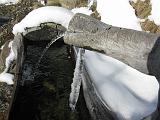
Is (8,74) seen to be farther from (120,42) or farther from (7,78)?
(120,42)

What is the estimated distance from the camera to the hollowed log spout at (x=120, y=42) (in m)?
4.16

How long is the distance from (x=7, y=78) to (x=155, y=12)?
4.39m

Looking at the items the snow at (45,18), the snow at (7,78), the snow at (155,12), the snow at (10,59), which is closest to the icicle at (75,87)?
the snow at (7,78)

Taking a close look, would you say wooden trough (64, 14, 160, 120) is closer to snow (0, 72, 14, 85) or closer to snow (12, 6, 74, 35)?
snow (0, 72, 14, 85)

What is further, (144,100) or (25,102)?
(25,102)

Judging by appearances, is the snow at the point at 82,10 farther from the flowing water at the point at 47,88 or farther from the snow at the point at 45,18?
the flowing water at the point at 47,88

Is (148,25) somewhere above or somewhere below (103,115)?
above

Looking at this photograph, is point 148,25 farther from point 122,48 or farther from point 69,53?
point 122,48

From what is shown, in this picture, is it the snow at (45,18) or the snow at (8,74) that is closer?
the snow at (8,74)

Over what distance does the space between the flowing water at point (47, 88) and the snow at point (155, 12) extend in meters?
2.47

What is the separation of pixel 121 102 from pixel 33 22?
14.1ft

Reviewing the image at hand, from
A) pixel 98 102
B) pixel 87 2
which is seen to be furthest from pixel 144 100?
pixel 87 2

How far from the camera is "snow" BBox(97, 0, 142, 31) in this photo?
32.5ft

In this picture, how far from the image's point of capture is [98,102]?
Result: 275 inches
